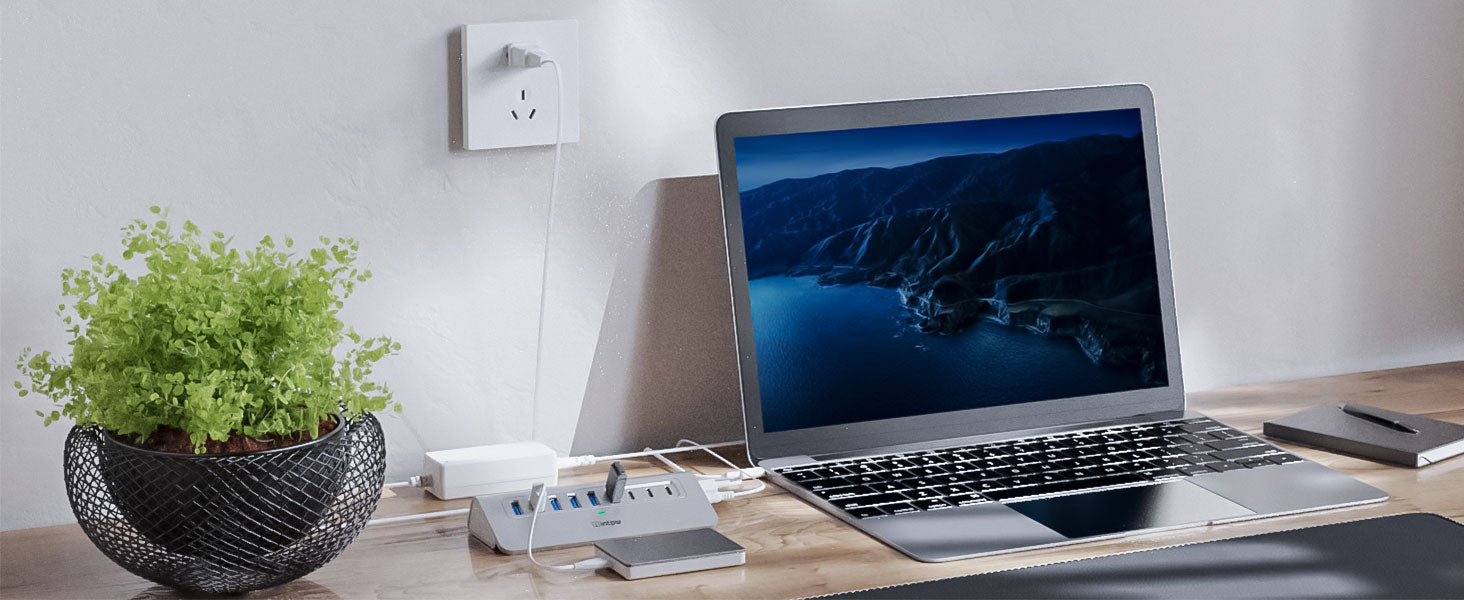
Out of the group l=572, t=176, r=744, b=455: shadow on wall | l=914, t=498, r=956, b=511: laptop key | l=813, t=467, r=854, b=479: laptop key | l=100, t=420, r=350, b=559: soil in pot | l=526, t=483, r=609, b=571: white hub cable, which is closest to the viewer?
l=100, t=420, r=350, b=559: soil in pot

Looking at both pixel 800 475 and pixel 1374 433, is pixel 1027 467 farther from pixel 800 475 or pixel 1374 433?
pixel 1374 433

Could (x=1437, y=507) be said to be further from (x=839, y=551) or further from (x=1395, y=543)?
(x=839, y=551)

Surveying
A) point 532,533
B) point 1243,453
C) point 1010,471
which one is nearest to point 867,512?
point 1010,471

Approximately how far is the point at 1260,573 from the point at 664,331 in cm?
59

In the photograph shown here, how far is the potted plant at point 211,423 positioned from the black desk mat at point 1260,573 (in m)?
0.38

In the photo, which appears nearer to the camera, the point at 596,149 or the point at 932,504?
the point at 932,504

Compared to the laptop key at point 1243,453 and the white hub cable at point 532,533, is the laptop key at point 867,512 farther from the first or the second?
the laptop key at point 1243,453

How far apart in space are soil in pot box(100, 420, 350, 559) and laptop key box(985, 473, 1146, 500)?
1.76 ft

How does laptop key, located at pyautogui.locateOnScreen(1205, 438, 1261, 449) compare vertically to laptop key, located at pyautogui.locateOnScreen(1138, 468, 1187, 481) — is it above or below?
above

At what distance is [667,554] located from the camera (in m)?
1.04

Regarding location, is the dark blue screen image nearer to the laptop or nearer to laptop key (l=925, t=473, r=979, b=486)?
the laptop

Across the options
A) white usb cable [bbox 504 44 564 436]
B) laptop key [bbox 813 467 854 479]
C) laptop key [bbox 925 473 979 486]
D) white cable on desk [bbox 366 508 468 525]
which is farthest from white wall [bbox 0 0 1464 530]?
laptop key [bbox 925 473 979 486]

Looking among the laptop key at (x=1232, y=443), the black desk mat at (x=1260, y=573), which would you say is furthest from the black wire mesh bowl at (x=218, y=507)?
the laptop key at (x=1232, y=443)

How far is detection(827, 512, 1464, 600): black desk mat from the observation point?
0.98 metres
